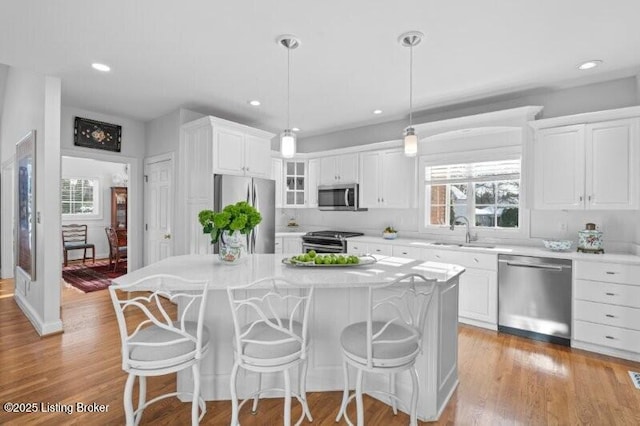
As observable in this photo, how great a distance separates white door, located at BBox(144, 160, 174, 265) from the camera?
4766mm

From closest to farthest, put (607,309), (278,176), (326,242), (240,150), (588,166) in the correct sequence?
(607,309) → (588,166) → (240,150) → (326,242) → (278,176)

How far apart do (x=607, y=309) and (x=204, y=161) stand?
4603 millimetres

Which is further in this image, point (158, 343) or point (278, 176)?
point (278, 176)

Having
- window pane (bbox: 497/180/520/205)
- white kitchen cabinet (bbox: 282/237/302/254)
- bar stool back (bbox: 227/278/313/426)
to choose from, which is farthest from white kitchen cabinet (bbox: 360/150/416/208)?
bar stool back (bbox: 227/278/313/426)

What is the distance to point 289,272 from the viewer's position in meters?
2.13

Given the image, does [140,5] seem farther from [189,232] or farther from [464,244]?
[464,244]

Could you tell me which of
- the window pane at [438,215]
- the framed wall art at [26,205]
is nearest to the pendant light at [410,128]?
the window pane at [438,215]

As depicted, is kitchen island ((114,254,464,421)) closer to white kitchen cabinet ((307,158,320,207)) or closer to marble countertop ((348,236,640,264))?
marble countertop ((348,236,640,264))

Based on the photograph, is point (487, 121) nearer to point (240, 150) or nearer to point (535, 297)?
point (535, 297)

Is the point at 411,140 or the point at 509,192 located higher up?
the point at 411,140

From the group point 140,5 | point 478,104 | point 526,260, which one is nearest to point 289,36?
point 140,5

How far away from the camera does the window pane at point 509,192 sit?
13.2ft

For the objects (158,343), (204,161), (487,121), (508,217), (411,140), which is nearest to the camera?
(158,343)

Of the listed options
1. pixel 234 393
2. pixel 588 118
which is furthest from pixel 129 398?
pixel 588 118
